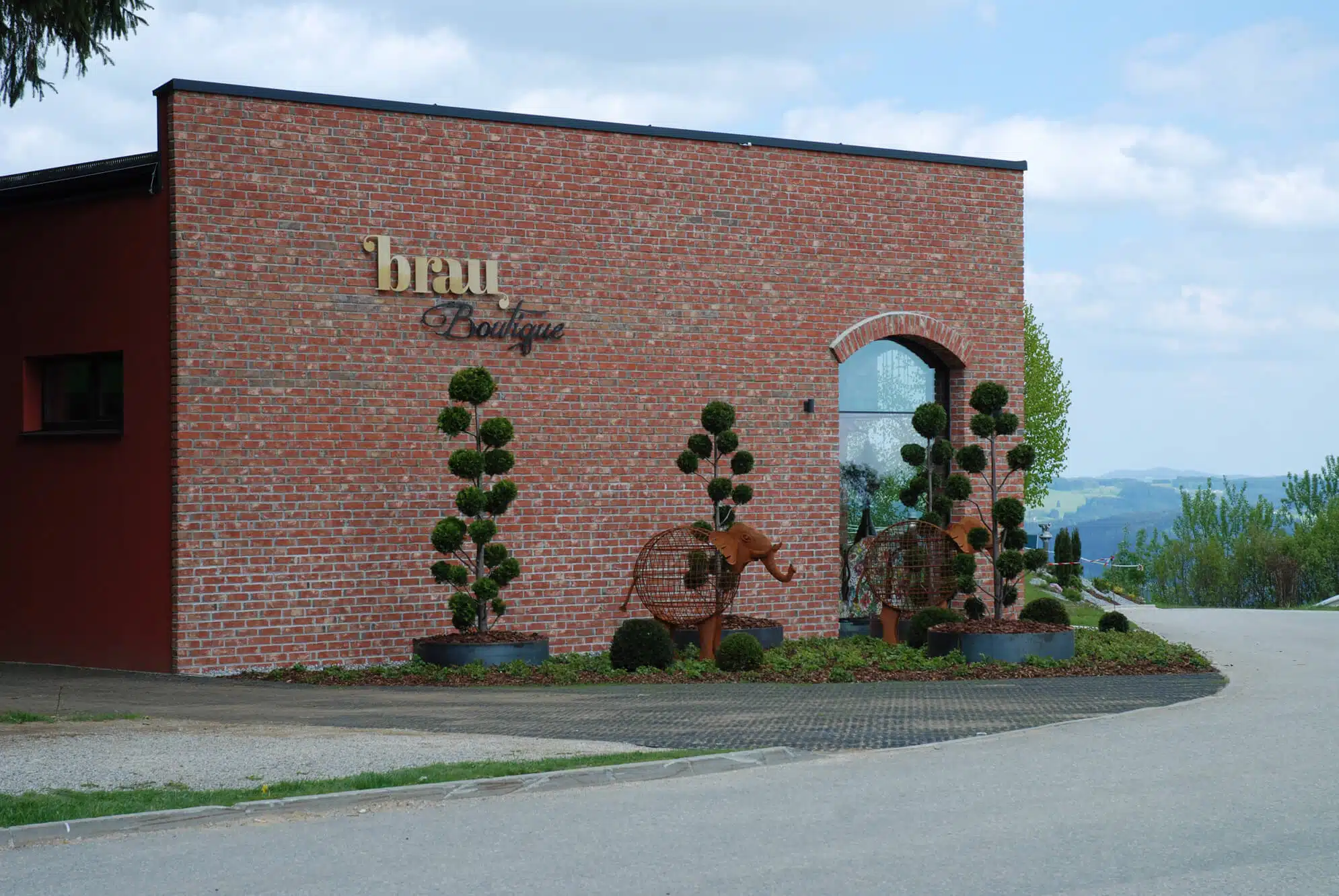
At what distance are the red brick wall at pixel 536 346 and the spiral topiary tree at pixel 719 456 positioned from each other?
0.92 m

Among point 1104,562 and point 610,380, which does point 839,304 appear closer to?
point 610,380

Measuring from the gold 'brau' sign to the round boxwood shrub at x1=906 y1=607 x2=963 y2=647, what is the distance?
6282 mm

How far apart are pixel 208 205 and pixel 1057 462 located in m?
39.5

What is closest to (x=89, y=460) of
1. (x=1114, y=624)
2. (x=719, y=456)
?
(x=719, y=456)

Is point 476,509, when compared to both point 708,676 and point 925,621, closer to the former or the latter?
point 708,676

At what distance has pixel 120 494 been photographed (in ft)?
54.1

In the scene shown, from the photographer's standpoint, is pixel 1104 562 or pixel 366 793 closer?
pixel 366 793

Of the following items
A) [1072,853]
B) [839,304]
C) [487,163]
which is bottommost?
[1072,853]

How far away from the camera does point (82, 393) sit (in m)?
17.3

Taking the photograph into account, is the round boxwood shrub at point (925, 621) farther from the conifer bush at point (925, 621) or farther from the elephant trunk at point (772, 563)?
the elephant trunk at point (772, 563)

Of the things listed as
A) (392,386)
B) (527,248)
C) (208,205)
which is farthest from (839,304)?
(208,205)

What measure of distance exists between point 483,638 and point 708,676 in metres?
2.49

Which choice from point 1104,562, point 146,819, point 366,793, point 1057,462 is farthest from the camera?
point 1057,462

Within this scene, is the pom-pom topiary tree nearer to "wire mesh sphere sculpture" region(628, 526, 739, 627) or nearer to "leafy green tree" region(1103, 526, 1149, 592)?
"wire mesh sphere sculpture" region(628, 526, 739, 627)
